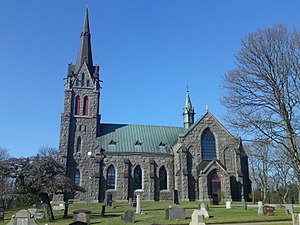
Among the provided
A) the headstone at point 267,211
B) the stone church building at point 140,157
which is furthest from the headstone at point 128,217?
the stone church building at point 140,157

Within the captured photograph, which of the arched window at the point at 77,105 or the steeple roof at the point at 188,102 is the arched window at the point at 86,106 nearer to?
the arched window at the point at 77,105

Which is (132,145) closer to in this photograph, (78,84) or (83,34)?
(78,84)

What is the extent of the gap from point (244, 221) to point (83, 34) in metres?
39.4

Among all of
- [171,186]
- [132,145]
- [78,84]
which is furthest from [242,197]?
[78,84]

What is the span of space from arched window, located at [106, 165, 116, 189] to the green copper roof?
2.36 meters

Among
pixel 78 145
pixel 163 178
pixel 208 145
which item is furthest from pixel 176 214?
pixel 78 145

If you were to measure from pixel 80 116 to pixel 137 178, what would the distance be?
11.5 m

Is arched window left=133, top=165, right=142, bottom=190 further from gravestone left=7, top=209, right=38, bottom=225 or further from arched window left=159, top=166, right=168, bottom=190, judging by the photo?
gravestone left=7, top=209, right=38, bottom=225

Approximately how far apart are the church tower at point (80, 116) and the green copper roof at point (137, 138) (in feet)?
6.24

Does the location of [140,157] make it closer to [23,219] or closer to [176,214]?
[176,214]

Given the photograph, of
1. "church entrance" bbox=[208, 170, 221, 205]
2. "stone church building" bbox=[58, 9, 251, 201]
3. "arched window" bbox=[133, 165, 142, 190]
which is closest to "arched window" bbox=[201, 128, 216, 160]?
"stone church building" bbox=[58, 9, 251, 201]

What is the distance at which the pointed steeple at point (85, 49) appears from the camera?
47.0 meters

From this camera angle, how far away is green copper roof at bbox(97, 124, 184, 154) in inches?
1695

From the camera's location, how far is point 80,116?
4372cm
